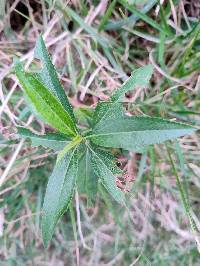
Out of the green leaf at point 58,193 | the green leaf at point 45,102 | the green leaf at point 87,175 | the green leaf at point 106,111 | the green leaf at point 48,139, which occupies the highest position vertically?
the green leaf at point 106,111

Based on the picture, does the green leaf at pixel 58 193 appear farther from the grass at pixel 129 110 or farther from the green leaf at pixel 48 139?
the grass at pixel 129 110

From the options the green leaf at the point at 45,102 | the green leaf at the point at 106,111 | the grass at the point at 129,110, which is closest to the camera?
the green leaf at the point at 45,102

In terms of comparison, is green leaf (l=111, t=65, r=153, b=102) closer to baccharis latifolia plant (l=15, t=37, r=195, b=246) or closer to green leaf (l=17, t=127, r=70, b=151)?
baccharis latifolia plant (l=15, t=37, r=195, b=246)

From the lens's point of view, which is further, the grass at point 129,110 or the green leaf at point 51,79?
the grass at point 129,110

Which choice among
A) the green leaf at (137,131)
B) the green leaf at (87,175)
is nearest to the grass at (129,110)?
the green leaf at (87,175)

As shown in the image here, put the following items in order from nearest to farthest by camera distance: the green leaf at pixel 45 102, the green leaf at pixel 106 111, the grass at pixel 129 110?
1. the green leaf at pixel 45 102
2. the green leaf at pixel 106 111
3. the grass at pixel 129 110

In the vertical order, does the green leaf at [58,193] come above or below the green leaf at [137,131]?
below

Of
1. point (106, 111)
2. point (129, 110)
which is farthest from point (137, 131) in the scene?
point (129, 110)

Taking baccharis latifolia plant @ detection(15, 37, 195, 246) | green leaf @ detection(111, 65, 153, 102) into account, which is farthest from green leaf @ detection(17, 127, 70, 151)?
green leaf @ detection(111, 65, 153, 102)
